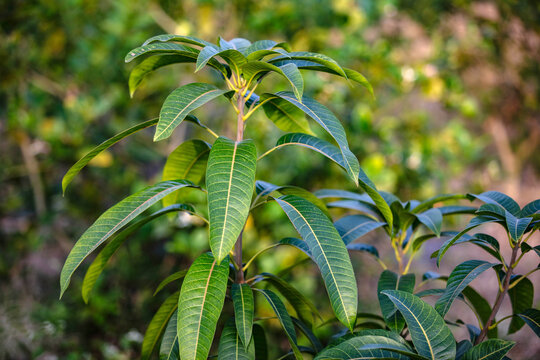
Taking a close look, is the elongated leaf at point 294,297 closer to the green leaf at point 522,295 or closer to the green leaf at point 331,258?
the green leaf at point 331,258

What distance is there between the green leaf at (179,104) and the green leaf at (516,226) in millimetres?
515

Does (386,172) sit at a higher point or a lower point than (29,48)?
lower

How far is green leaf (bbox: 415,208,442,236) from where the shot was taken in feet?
2.63

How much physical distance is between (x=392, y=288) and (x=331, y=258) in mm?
248

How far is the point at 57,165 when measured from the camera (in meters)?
2.63

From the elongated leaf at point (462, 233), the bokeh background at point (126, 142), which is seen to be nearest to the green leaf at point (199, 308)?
the elongated leaf at point (462, 233)

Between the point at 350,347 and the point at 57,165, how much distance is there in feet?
8.02

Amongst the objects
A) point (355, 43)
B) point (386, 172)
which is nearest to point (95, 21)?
point (355, 43)

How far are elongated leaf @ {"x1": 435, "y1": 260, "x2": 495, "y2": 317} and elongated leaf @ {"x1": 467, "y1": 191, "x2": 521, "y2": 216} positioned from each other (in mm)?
119

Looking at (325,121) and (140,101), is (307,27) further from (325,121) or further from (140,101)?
(325,121)

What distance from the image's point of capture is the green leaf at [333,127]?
0.69m

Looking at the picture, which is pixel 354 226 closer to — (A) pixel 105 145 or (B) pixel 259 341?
(B) pixel 259 341

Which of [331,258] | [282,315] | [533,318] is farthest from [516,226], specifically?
[282,315]

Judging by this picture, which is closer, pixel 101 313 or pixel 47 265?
pixel 101 313
